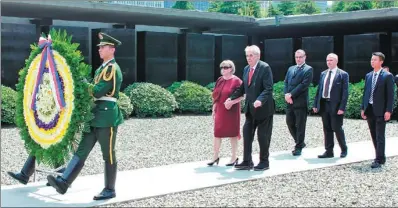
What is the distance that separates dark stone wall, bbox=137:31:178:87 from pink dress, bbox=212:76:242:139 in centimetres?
1069

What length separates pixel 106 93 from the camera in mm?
6945

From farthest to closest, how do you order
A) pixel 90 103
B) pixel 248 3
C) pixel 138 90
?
1. pixel 248 3
2. pixel 138 90
3. pixel 90 103

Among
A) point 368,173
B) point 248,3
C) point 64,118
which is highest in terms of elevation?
point 248,3

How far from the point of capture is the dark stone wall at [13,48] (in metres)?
16.4

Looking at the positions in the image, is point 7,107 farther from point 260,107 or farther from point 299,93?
point 260,107

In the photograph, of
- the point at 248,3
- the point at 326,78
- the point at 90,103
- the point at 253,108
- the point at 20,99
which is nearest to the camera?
the point at 90,103

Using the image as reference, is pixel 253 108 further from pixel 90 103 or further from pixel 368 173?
pixel 90 103

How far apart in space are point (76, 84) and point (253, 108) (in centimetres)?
297

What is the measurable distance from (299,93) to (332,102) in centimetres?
63

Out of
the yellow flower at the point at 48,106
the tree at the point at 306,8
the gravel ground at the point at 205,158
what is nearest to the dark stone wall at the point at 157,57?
the gravel ground at the point at 205,158

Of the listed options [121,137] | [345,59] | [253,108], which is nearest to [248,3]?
[345,59]

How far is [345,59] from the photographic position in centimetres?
2059

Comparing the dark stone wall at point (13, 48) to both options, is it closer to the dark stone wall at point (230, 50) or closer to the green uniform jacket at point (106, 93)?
Result: the dark stone wall at point (230, 50)

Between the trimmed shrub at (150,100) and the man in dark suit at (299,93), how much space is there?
7.73 meters
